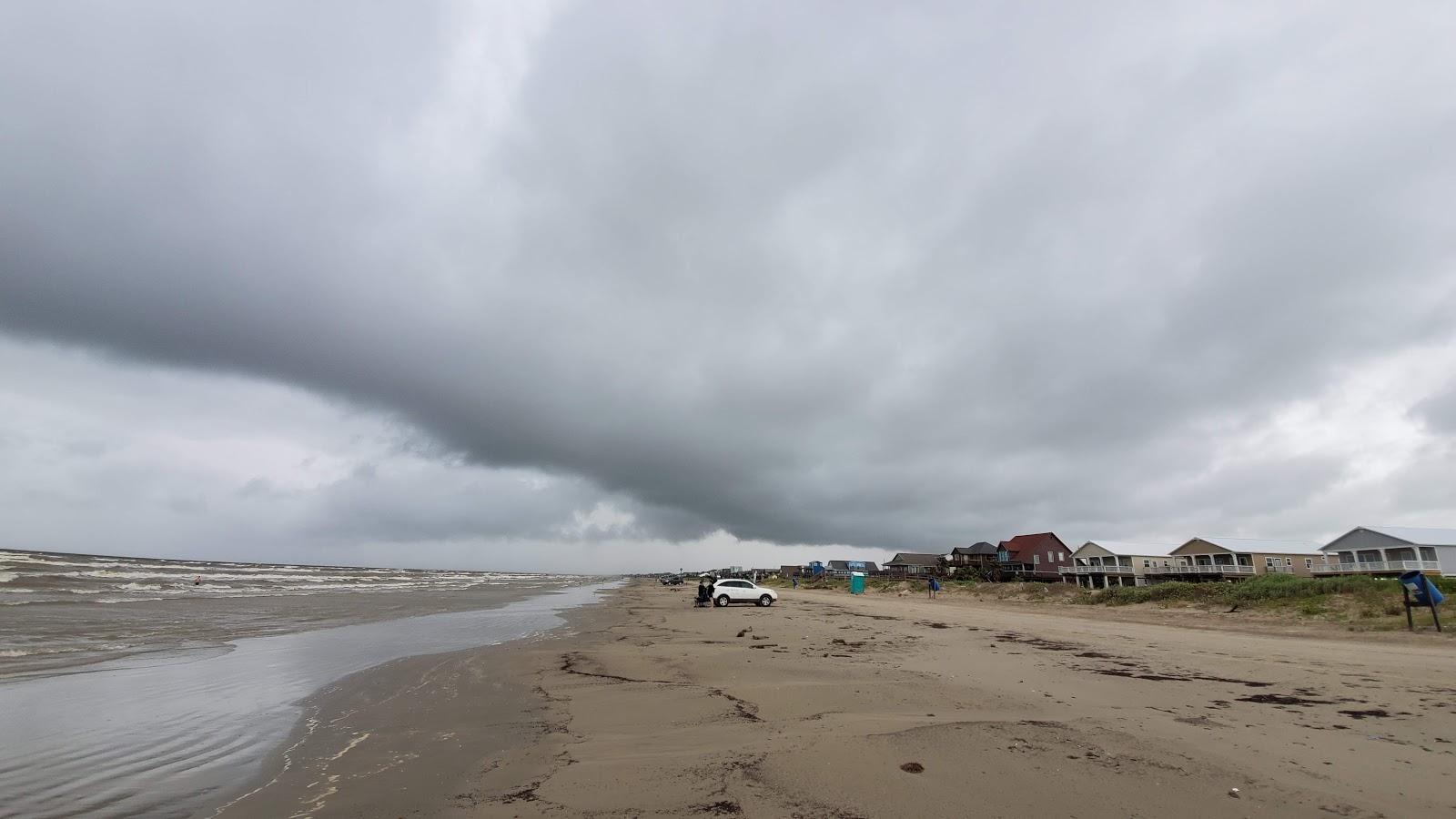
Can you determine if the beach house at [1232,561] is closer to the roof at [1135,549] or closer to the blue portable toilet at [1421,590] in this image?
the roof at [1135,549]

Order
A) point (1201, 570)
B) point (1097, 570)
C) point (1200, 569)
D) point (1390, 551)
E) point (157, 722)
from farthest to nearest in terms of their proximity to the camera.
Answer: point (1097, 570) → point (1200, 569) → point (1201, 570) → point (1390, 551) → point (157, 722)

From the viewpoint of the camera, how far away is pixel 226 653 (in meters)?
15.4

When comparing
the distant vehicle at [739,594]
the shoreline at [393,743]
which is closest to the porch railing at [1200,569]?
the distant vehicle at [739,594]

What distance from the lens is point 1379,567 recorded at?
183 ft

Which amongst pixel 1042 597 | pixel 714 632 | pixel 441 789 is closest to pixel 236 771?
pixel 441 789

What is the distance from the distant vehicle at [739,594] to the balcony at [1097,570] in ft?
166

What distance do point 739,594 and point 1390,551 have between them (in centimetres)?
6115

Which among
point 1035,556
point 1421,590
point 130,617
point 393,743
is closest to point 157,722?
point 393,743

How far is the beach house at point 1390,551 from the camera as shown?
53.2 metres

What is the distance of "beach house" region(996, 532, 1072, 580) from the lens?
275ft

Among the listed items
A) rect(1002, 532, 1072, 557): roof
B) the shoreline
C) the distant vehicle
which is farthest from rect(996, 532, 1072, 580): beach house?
the shoreline

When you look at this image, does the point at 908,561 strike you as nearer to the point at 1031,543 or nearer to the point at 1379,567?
the point at 1031,543

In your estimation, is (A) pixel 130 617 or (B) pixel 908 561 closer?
(A) pixel 130 617

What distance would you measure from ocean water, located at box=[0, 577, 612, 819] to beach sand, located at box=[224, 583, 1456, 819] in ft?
2.41
